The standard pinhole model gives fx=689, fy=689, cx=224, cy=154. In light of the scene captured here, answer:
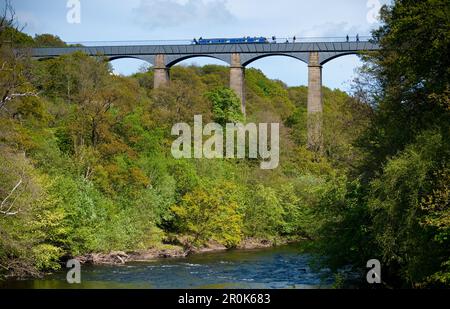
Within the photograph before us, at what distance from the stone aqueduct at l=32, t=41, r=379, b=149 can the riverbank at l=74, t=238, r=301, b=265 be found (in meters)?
15.6

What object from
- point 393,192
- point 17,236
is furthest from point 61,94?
point 393,192

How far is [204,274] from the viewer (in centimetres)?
2808

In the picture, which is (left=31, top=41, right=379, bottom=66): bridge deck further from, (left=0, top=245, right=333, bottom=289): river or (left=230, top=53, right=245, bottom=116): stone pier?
(left=0, top=245, right=333, bottom=289): river

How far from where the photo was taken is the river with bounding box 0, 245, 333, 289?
24.2m

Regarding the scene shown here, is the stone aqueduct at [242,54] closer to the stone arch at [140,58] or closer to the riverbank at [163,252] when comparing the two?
the stone arch at [140,58]

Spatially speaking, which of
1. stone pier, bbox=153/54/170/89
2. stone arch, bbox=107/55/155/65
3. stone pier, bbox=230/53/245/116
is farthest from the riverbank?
stone arch, bbox=107/55/155/65

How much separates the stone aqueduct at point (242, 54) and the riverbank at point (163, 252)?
15.6m

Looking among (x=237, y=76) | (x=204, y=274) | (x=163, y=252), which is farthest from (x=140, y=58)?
(x=204, y=274)

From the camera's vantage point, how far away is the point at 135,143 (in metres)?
41.0

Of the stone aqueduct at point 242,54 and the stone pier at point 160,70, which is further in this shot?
the stone pier at point 160,70

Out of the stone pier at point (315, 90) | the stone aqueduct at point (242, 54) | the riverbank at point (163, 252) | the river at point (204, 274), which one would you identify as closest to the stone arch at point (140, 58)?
the stone aqueduct at point (242, 54)

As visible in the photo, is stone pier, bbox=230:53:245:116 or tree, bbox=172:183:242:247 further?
stone pier, bbox=230:53:245:116

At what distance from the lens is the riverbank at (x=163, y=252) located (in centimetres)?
3097

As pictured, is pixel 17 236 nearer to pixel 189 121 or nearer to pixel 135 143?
pixel 135 143
